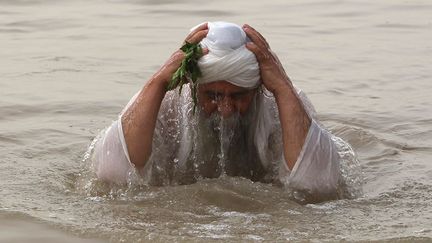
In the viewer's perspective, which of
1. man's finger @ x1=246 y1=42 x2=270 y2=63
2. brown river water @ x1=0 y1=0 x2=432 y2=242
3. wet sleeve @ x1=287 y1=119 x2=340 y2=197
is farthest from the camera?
wet sleeve @ x1=287 y1=119 x2=340 y2=197

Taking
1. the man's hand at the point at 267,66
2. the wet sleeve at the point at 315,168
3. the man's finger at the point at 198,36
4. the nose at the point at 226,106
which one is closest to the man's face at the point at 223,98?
the nose at the point at 226,106


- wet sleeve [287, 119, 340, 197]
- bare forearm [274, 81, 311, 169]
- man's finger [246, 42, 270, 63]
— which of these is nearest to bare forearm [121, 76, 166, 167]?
man's finger [246, 42, 270, 63]

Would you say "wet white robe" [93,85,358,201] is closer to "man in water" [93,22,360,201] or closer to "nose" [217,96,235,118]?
"man in water" [93,22,360,201]

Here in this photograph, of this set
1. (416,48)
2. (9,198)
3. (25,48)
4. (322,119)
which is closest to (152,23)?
(25,48)

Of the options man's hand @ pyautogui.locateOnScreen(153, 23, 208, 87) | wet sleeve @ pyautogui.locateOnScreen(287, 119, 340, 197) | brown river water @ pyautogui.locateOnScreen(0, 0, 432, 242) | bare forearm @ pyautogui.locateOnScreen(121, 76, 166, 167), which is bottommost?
brown river water @ pyautogui.locateOnScreen(0, 0, 432, 242)

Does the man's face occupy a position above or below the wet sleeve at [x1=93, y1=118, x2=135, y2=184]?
above

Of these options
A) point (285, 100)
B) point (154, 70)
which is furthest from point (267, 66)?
point (154, 70)

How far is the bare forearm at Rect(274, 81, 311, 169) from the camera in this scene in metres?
5.71

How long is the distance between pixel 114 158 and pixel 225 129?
0.59 m

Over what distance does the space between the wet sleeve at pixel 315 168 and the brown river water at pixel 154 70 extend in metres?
0.10

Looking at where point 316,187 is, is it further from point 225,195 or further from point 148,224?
point 148,224

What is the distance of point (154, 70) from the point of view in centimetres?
933

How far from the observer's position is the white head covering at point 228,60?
5.53 metres

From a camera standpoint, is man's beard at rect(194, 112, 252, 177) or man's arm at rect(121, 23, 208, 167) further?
man's beard at rect(194, 112, 252, 177)
